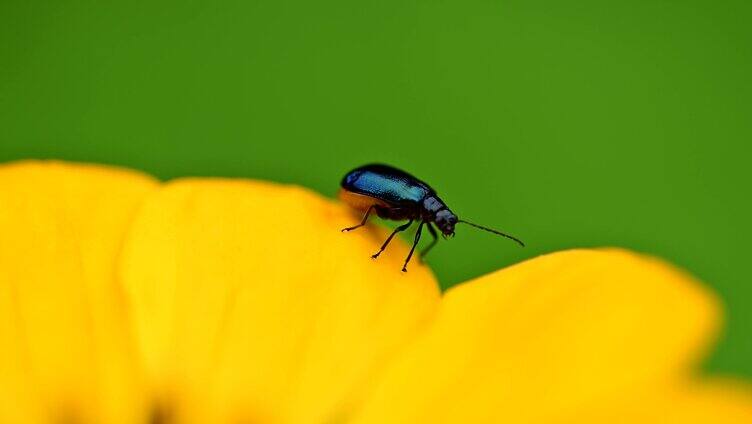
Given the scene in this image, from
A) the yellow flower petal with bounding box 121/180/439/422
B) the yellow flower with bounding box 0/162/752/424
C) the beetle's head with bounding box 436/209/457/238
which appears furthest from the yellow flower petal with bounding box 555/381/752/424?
the beetle's head with bounding box 436/209/457/238

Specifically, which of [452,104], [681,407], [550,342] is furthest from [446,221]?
[681,407]

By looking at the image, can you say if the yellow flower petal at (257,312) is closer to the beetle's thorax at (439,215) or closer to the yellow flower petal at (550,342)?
the yellow flower petal at (550,342)

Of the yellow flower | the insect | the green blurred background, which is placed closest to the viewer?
the yellow flower

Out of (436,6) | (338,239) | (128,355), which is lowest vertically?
(128,355)

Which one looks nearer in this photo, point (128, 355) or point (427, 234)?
point (128, 355)

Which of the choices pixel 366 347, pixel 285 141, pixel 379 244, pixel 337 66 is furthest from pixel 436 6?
pixel 366 347

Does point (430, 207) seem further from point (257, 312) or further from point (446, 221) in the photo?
point (257, 312)

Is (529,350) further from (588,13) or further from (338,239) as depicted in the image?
(588,13)

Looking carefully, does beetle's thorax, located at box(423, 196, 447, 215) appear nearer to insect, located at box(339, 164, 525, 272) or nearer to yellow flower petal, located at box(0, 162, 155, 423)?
insect, located at box(339, 164, 525, 272)
